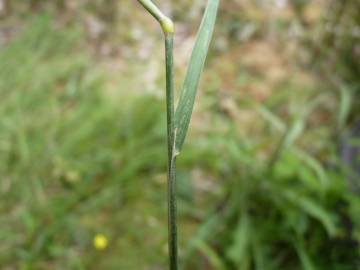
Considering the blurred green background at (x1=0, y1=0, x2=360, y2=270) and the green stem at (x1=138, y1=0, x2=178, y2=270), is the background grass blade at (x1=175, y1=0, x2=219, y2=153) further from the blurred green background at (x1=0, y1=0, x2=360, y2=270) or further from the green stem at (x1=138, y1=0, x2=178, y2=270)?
the blurred green background at (x1=0, y1=0, x2=360, y2=270)

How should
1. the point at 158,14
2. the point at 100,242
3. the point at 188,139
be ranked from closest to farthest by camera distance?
1. the point at 158,14
2. the point at 100,242
3. the point at 188,139

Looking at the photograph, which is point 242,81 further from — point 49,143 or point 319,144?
point 49,143

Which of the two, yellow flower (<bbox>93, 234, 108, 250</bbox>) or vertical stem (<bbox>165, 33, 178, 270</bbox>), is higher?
vertical stem (<bbox>165, 33, 178, 270</bbox>)

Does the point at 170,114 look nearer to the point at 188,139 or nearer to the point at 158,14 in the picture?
the point at 158,14

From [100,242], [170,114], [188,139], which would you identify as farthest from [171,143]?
[188,139]

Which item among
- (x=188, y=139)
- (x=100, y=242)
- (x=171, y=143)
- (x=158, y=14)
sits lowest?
(x=100, y=242)

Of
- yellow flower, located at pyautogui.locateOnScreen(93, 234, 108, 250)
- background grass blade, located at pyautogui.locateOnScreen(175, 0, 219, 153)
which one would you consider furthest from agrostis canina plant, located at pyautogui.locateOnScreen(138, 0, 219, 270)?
yellow flower, located at pyautogui.locateOnScreen(93, 234, 108, 250)

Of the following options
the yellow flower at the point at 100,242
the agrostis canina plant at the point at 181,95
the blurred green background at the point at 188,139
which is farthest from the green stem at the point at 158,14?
the yellow flower at the point at 100,242

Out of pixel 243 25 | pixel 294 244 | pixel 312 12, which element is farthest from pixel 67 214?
pixel 312 12
